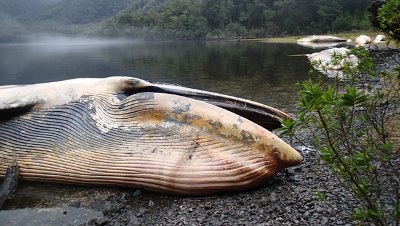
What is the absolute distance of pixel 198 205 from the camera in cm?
A: 453

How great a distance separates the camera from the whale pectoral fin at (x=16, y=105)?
5570mm

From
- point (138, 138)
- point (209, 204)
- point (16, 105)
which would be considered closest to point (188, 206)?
point (209, 204)

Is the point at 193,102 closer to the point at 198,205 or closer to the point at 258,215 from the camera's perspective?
the point at 198,205

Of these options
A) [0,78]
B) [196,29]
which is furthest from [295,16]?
[0,78]

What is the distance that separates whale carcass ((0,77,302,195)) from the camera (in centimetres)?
473

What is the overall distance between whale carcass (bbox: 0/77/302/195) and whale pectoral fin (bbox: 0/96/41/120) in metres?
0.01

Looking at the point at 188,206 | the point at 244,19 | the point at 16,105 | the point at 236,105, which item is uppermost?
the point at 16,105

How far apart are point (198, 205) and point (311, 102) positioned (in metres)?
2.57

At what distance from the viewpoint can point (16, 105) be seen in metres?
5.59

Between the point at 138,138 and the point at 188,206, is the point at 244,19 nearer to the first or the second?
the point at 138,138

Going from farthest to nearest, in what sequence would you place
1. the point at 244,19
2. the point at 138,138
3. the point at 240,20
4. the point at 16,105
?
the point at 240,20 → the point at 244,19 → the point at 16,105 → the point at 138,138

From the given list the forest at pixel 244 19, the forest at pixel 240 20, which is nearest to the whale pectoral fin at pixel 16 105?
the forest at pixel 244 19

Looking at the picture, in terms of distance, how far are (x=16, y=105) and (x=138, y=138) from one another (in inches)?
80.8

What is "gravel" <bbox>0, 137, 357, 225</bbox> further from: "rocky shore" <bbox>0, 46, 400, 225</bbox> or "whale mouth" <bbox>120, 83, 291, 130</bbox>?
"whale mouth" <bbox>120, 83, 291, 130</bbox>
